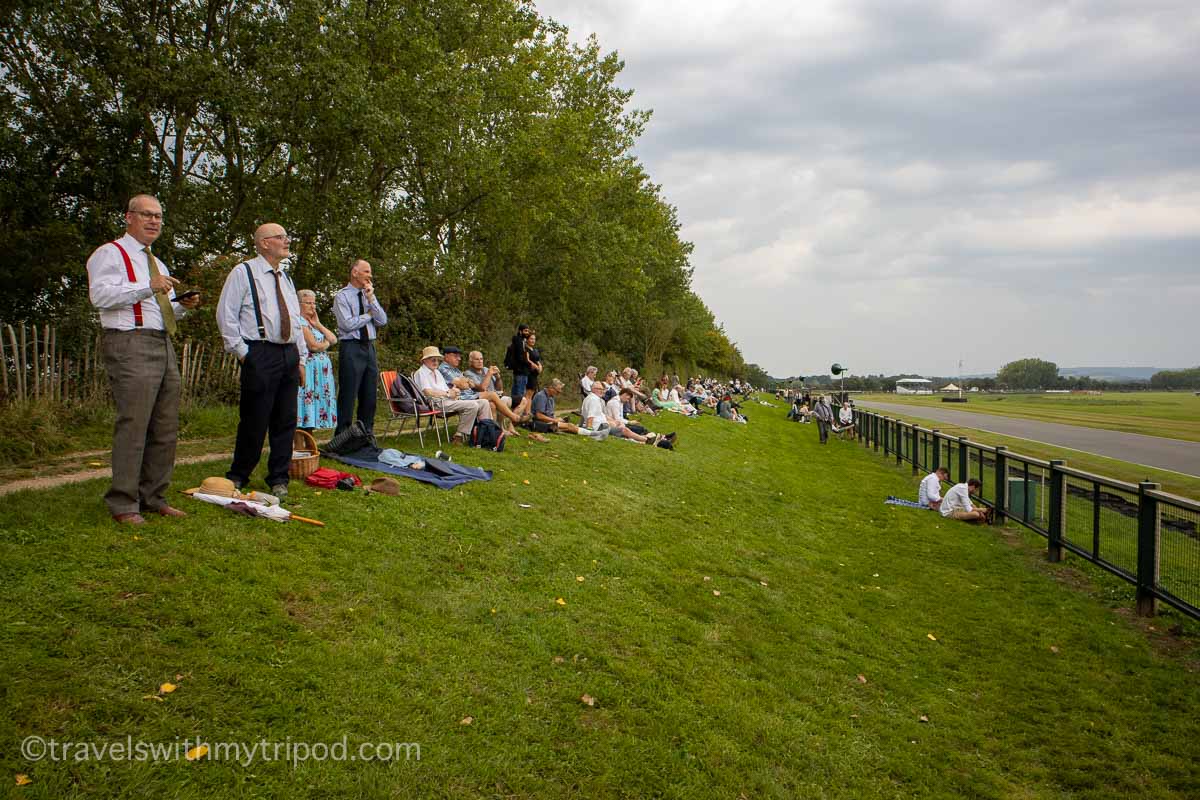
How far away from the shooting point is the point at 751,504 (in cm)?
1217

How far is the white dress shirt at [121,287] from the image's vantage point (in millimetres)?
4602

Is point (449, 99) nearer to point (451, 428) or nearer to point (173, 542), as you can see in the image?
point (451, 428)

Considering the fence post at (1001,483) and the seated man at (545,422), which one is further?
the seated man at (545,422)

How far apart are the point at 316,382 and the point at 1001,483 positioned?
482 inches

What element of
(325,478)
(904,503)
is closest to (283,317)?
(325,478)

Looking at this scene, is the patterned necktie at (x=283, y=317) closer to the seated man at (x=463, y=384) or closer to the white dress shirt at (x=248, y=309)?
the white dress shirt at (x=248, y=309)

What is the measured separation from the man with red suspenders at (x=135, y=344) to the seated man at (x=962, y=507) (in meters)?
13.5

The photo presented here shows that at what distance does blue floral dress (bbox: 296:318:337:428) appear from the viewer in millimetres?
8898

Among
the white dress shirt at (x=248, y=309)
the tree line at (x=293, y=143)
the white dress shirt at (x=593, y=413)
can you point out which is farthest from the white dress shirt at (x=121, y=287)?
the white dress shirt at (x=593, y=413)

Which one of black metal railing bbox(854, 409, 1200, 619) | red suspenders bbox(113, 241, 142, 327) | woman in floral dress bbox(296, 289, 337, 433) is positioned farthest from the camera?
woman in floral dress bbox(296, 289, 337, 433)

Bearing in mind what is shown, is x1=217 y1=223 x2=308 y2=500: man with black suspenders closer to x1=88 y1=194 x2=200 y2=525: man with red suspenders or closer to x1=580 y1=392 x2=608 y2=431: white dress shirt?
x1=88 y1=194 x2=200 y2=525: man with red suspenders

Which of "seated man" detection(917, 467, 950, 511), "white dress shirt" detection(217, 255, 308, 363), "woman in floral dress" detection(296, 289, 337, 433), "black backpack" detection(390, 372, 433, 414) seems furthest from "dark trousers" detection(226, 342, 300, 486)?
"seated man" detection(917, 467, 950, 511)

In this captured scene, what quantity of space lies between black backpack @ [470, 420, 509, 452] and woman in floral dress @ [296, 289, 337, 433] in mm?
2179

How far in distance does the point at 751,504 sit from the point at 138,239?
989cm
